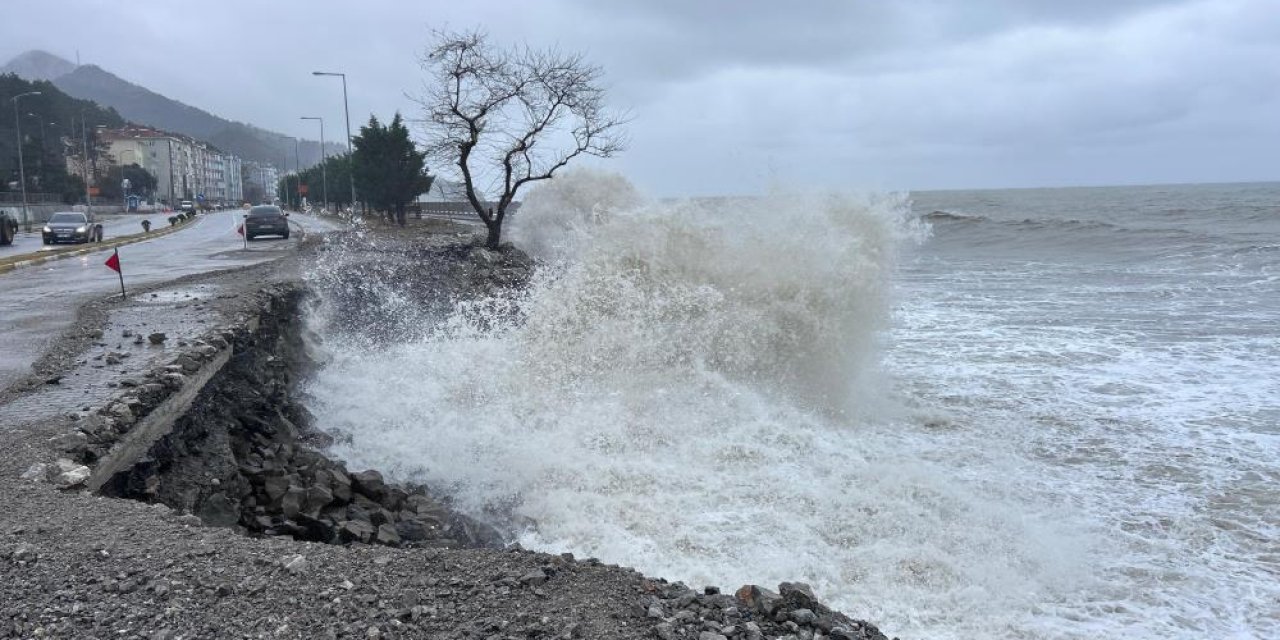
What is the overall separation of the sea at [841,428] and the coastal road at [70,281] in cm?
304

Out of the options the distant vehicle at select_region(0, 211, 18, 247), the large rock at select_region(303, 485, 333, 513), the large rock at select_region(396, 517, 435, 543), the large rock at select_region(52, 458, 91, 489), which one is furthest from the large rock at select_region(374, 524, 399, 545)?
the distant vehicle at select_region(0, 211, 18, 247)

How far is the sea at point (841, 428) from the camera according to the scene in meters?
5.81

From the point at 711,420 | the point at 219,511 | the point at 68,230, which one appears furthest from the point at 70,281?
the point at 68,230

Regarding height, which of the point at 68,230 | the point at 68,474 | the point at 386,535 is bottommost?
the point at 386,535

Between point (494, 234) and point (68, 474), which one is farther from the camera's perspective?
point (494, 234)

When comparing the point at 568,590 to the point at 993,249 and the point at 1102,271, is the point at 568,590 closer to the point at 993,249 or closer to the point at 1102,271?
the point at 1102,271

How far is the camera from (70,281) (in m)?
16.2

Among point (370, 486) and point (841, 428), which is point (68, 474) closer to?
point (370, 486)

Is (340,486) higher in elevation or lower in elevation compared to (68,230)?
lower

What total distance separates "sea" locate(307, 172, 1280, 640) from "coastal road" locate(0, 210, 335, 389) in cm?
304

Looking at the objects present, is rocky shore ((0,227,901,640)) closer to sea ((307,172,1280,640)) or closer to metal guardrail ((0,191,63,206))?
sea ((307,172,1280,640))

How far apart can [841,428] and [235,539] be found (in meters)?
6.56

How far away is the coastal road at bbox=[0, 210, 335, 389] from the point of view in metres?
9.35

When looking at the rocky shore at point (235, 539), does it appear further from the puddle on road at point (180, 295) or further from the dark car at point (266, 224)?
the dark car at point (266, 224)
